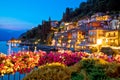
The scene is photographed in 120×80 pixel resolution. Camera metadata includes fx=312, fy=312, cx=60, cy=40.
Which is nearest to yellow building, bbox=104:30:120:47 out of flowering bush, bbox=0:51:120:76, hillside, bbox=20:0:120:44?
hillside, bbox=20:0:120:44

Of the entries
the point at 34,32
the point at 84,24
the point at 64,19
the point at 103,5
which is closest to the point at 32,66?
the point at 84,24

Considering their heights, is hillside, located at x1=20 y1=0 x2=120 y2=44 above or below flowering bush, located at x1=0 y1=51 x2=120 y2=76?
above

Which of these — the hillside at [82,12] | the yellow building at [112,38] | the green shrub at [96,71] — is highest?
Answer: the hillside at [82,12]

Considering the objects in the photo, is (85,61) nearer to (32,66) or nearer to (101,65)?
(101,65)

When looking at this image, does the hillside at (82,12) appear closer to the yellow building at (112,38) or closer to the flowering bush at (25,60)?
the yellow building at (112,38)

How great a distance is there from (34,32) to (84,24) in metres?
75.8

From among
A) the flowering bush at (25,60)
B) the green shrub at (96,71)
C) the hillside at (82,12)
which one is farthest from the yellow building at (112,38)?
the green shrub at (96,71)

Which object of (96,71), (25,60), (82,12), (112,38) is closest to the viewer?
(96,71)

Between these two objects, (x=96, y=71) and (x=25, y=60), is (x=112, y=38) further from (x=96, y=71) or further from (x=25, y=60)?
(x=96, y=71)

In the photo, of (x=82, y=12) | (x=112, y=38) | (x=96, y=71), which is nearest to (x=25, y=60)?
(x=96, y=71)

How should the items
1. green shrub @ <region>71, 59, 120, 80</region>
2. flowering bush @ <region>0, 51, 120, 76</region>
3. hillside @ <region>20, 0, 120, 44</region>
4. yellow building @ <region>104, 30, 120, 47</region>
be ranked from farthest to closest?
hillside @ <region>20, 0, 120, 44</region> → yellow building @ <region>104, 30, 120, 47</region> → flowering bush @ <region>0, 51, 120, 76</region> → green shrub @ <region>71, 59, 120, 80</region>

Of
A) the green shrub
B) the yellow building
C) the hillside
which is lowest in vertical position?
the green shrub

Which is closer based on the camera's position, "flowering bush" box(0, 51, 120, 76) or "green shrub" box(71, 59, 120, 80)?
"green shrub" box(71, 59, 120, 80)

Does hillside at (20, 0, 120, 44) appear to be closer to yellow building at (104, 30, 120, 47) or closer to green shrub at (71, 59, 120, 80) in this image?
yellow building at (104, 30, 120, 47)
